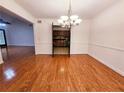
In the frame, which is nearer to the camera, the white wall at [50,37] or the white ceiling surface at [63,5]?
the white ceiling surface at [63,5]

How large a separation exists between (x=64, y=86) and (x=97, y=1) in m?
2.95

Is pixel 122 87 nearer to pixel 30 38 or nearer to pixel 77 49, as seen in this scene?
pixel 77 49

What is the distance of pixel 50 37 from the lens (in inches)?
233

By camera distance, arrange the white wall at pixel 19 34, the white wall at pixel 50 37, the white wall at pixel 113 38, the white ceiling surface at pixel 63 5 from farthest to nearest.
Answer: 1. the white wall at pixel 19 34
2. the white wall at pixel 50 37
3. the white ceiling surface at pixel 63 5
4. the white wall at pixel 113 38

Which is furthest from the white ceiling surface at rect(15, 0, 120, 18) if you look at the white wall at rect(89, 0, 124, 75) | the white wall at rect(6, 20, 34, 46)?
the white wall at rect(6, 20, 34, 46)

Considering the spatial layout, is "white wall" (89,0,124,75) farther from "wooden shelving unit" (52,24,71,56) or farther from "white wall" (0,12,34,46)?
"white wall" (0,12,34,46)

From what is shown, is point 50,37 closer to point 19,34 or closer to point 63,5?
point 63,5

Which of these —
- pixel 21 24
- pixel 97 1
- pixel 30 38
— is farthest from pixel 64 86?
pixel 21 24

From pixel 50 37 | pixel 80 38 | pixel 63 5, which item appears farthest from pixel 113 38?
pixel 50 37

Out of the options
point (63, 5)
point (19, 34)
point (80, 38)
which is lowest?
point (80, 38)

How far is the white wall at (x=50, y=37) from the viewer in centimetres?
582

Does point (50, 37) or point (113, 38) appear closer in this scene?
point (113, 38)

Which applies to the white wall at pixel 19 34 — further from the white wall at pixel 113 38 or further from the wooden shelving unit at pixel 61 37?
the white wall at pixel 113 38

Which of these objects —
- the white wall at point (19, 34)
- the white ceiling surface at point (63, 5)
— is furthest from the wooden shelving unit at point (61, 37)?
the white wall at point (19, 34)
